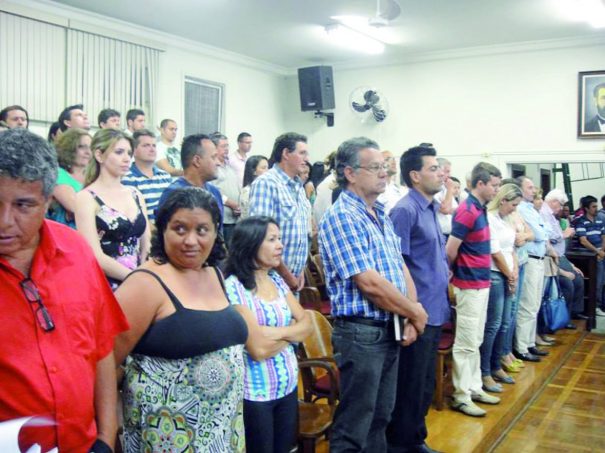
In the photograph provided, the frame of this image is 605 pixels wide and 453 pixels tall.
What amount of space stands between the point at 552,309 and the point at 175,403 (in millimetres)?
4930

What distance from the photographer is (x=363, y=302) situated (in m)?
2.44

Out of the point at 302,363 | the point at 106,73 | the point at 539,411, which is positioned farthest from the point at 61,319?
the point at 106,73

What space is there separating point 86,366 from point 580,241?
287 inches

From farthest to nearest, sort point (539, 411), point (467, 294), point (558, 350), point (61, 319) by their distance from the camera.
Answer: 1. point (558, 350)
2. point (539, 411)
3. point (467, 294)
4. point (61, 319)

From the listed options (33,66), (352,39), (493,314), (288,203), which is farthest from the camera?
(352,39)

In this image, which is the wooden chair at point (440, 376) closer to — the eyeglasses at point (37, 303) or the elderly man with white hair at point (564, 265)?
the elderly man with white hair at point (564, 265)

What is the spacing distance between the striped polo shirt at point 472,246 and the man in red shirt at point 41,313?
9.31 feet

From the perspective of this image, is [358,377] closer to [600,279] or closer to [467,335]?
[467,335]

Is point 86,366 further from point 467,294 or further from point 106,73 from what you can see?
point 106,73

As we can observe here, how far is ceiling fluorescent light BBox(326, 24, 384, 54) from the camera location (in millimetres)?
6777

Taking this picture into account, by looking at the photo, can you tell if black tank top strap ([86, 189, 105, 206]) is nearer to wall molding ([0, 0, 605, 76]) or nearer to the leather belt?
the leather belt

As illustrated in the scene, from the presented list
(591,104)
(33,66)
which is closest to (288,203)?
(33,66)

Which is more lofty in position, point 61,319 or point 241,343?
point 61,319

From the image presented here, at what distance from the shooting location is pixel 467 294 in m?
3.79
